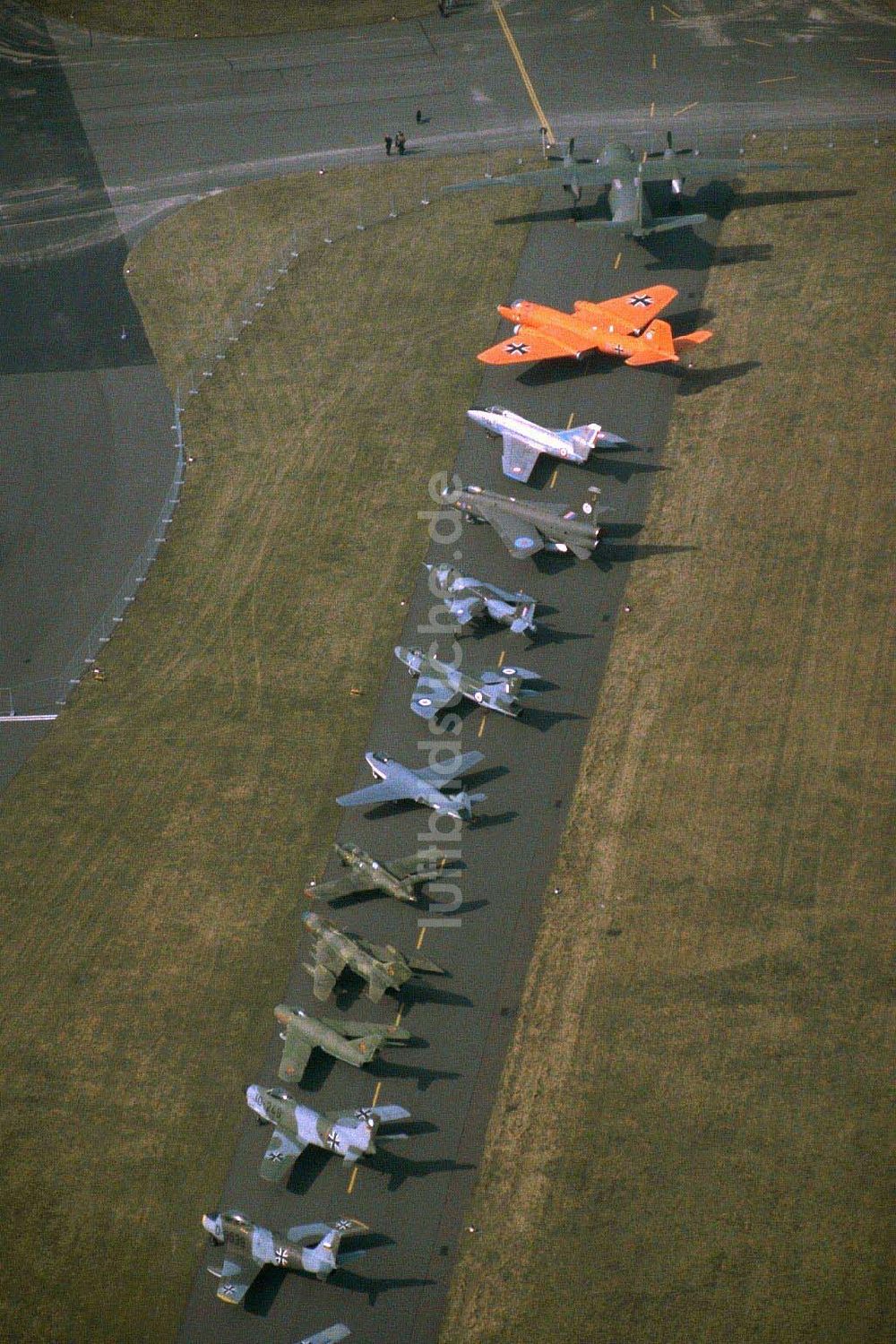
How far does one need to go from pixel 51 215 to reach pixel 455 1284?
266 ft

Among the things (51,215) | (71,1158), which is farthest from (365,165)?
(71,1158)

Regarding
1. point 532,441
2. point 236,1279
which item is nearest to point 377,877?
point 236,1279

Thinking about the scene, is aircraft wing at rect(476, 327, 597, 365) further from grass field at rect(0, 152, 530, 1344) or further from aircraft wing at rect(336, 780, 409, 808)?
aircraft wing at rect(336, 780, 409, 808)

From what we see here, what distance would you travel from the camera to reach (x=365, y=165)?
4208 inches

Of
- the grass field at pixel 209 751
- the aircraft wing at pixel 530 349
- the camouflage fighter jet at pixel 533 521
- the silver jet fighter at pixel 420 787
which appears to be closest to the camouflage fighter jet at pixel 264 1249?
the grass field at pixel 209 751

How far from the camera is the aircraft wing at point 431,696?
70.0 meters

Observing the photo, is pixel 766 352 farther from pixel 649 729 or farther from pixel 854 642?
pixel 649 729

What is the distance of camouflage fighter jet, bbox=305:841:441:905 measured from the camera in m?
62.6

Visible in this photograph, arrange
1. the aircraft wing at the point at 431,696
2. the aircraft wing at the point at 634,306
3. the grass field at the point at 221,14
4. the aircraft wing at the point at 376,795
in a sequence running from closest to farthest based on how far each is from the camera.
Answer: the aircraft wing at the point at 376,795 < the aircraft wing at the point at 431,696 < the aircraft wing at the point at 634,306 < the grass field at the point at 221,14

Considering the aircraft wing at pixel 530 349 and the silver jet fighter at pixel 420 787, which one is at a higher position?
the aircraft wing at pixel 530 349

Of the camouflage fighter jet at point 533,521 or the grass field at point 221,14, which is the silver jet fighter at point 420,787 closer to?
the camouflage fighter jet at point 533,521

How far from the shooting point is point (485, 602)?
239 feet

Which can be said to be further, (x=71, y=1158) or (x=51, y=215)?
(x=51, y=215)

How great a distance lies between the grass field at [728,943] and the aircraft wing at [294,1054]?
25.5 feet
